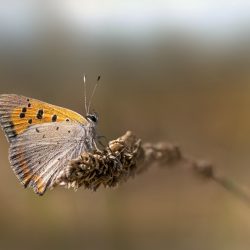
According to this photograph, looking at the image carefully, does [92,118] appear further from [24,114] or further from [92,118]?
[24,114]

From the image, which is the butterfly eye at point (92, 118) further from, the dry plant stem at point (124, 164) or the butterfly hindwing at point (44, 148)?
the dry plant stem at point (124, 164)

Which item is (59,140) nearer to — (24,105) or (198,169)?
(24,105)

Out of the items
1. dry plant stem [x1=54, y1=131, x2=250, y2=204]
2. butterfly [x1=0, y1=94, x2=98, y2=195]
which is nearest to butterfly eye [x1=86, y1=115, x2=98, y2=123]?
butterfly [x1=0, y1=94, x2=98, y2=195]

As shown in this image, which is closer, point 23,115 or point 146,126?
point 23,115

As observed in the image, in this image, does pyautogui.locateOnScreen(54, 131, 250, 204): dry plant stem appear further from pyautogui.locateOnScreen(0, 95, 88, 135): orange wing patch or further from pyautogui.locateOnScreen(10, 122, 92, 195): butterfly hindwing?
pyautogui.locateOnScreen(0, 95, 88, 135): orange wing patch

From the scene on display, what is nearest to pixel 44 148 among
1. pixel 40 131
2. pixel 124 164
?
pixel 40 131

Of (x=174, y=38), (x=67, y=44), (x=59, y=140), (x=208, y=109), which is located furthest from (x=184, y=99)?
(x=59, y=140)
